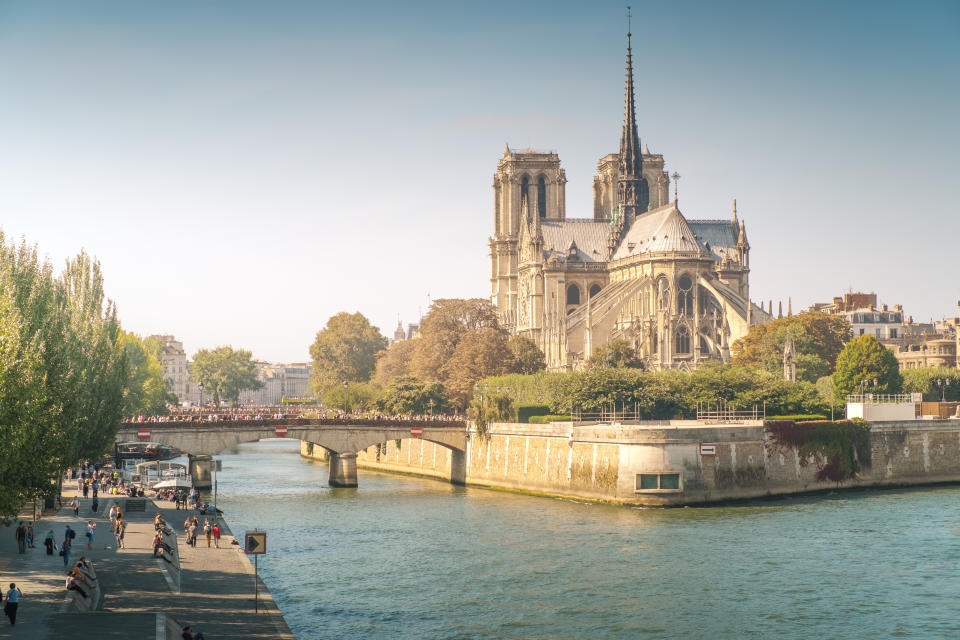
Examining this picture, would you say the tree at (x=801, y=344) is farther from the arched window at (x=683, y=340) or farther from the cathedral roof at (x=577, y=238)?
the cathedral roof at (x=577, y=238)

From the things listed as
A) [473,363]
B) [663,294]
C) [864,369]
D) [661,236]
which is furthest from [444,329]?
[864,369]

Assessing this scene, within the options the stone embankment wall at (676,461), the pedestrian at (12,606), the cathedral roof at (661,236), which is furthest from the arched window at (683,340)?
the pedestrian at (12,606)

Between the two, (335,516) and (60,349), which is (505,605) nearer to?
(60,349)

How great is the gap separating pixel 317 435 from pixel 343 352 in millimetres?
78256

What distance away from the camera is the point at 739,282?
144 metres

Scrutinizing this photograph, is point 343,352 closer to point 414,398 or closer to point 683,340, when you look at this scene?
point 683,340

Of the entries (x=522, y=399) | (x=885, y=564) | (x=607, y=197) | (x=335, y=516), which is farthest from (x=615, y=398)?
(x=607, y=197)

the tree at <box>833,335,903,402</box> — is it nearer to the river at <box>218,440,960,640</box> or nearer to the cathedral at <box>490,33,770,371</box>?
the cathedral at <box>490,33,770,371</box>

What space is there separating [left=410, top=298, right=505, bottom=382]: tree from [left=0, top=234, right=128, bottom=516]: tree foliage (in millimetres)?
55861

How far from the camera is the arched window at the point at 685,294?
125m

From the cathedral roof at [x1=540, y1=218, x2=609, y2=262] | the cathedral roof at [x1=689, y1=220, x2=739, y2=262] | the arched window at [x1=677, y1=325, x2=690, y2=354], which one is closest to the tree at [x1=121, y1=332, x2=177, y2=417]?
the cathedral roof at [x1=540, y1=218, x2=609, y2=262]

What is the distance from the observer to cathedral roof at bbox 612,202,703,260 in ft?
422

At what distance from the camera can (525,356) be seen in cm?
11000

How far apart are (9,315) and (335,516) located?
30.7 meters
